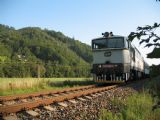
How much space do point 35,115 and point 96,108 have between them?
1.90 metres

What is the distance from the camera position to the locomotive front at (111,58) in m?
17.0

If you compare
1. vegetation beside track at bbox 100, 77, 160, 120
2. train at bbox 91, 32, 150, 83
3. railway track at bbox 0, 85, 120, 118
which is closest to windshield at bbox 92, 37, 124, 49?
train at bbox 91, 32, 150, 83

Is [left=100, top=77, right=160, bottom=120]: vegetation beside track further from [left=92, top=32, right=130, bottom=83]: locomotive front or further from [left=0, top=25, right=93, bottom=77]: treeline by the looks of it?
[left=0, top=25, right=93, bottom=77]: treeline

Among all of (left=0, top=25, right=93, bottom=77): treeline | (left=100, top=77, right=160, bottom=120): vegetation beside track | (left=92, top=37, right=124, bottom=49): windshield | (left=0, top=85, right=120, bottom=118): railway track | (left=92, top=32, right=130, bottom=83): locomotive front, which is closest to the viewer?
(left=100, top=77, right=160, bottom=120): vegetation beside track

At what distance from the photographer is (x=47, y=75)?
3984 centimetres

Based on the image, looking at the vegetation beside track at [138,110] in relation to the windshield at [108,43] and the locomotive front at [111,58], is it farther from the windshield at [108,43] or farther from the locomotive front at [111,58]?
the windshield at [108,43]

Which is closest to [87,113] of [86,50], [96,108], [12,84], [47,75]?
[96,108]

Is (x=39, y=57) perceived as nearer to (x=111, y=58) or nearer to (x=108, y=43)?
(x=108, y=43)

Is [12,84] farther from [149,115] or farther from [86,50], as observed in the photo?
[86,50]

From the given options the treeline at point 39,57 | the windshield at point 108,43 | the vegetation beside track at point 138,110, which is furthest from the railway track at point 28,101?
the treeline at point 39,57

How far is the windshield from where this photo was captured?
17239 millimetres

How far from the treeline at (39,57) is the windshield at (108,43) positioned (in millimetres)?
5777

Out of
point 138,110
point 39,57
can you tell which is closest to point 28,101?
point 138,110

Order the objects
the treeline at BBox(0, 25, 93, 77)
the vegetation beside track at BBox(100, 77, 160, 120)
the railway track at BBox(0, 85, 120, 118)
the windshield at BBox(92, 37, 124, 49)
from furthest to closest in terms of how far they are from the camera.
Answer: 1. the treeline at BBox(0, 25, 93, 77)
2. the windshield at BBox(92, 37, 124, 49)
3. the railway track at BBox(0, 85, 120, 118)
4. the vegetation beside track at BBox(100, 77, 160, 120)
